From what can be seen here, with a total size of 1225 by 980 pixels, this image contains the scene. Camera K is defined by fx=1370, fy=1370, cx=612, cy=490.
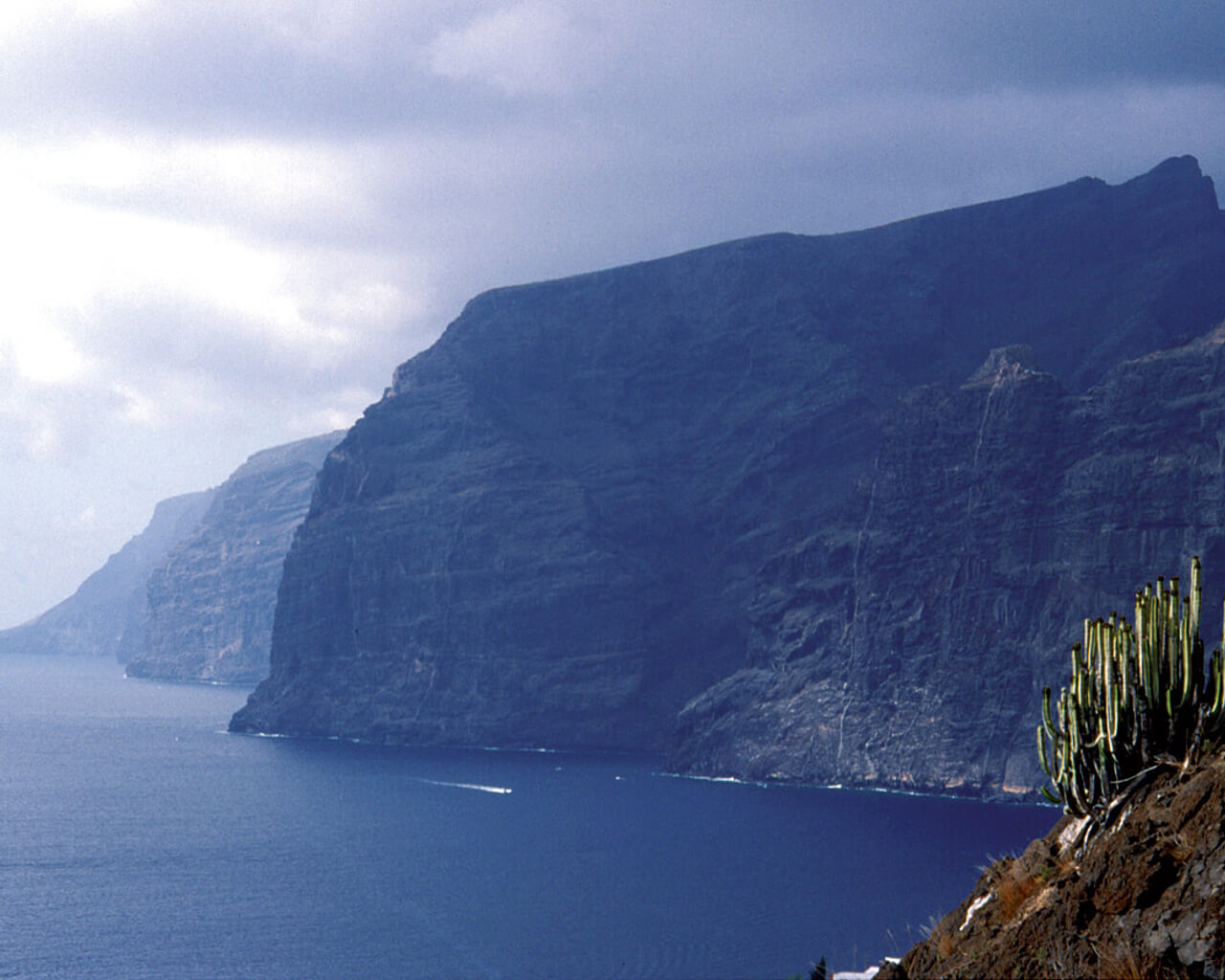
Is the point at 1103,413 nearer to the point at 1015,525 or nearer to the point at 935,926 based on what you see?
the point at 1015,525

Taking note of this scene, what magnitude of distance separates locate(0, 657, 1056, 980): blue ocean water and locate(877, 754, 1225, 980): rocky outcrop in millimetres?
51211

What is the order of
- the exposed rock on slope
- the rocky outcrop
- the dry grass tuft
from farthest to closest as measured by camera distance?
the exposed rock on slope
the dry grass tuft
the rocky outcrop

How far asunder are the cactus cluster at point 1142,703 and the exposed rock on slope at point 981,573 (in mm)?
152462

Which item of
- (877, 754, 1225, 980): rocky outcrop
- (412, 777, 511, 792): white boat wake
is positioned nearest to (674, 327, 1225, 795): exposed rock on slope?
(412, 777, 511, 792): white boat wake

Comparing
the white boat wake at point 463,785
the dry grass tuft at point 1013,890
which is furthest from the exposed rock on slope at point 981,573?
the dry grass tuft at point 1013,890

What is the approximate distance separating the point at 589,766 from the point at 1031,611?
6482 cm

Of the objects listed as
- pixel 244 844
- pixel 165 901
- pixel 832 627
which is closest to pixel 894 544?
pixel 832 627

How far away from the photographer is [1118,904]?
45.1 feet

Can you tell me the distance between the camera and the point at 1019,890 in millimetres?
15961

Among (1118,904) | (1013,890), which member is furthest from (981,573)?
(1118,904)

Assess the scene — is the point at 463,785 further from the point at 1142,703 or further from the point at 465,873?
the point at 1142,703

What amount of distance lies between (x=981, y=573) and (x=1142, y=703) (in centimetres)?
17104

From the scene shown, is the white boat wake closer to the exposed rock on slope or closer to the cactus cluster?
the exposed rock on slope

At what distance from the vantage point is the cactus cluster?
15945 millimetres
